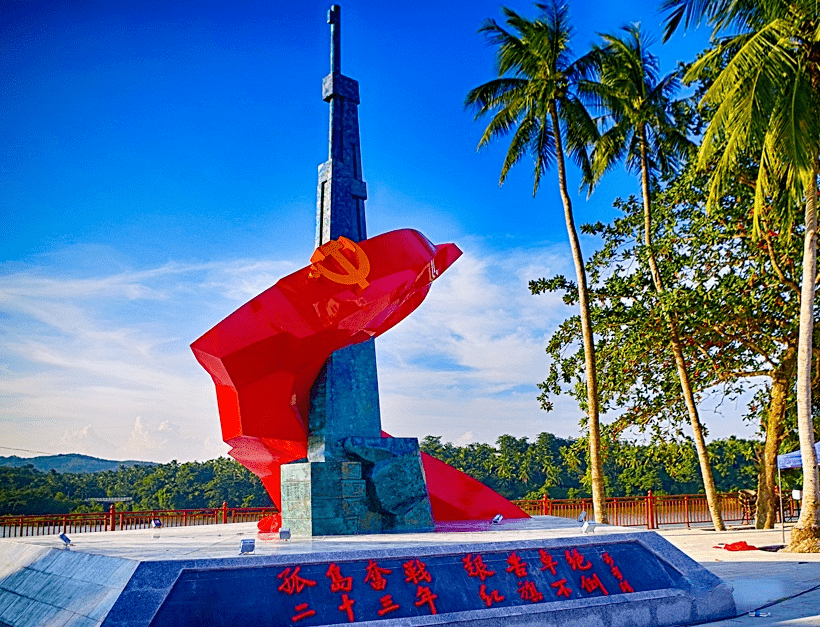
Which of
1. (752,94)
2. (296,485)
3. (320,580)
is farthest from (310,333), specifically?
(752,94)

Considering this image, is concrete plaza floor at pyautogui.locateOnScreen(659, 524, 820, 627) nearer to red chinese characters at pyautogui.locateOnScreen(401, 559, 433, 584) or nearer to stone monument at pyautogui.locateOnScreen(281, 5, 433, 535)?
red chinese characters at pyautogui.locateOnScreen(401, 559, 433, 584)

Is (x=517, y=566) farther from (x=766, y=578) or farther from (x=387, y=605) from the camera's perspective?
(x=766, y=578)

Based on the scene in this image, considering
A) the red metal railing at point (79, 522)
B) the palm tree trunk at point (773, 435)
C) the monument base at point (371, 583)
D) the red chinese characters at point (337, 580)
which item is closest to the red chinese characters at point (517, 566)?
the monument base at point (371, 583)

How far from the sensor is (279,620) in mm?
5430

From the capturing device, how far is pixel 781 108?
34.9 feet

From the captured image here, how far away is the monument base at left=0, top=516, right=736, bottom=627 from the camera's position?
17.7ft

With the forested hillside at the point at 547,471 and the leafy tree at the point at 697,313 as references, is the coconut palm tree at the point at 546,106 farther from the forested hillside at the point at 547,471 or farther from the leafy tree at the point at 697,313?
the forested hillside at the point at 547,471

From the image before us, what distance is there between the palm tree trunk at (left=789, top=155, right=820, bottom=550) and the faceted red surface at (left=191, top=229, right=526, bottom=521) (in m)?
5.40

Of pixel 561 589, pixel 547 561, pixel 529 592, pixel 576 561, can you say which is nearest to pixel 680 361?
pixel 576 561

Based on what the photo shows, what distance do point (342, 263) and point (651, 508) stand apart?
37.5ft

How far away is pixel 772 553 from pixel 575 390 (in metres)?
5.60

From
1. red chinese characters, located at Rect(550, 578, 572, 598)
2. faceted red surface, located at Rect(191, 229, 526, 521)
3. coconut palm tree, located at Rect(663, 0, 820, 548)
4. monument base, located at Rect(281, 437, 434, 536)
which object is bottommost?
red chinese characters, located at Rect(550, 578, 572, 598)

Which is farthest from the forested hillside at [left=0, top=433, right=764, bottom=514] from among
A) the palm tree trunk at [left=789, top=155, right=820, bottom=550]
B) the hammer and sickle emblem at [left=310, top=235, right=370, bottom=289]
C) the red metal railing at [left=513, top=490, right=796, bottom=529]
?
the hammer and sickle emblem at [left=310, top=235, right=370, bottom=289]

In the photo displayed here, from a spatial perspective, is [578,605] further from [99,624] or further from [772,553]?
[772,553]
